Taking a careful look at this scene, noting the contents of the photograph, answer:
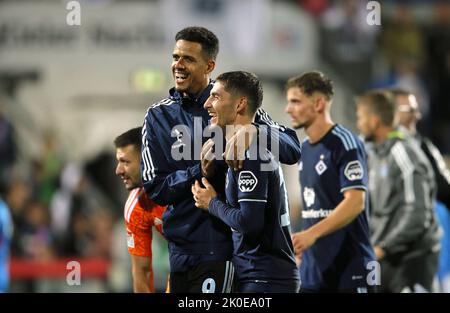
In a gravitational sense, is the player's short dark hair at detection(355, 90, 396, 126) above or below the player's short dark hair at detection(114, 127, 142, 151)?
above

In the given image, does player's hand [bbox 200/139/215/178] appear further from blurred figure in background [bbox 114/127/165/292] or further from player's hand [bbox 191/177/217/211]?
blurred figure in background [bbox 114/127/165/292]

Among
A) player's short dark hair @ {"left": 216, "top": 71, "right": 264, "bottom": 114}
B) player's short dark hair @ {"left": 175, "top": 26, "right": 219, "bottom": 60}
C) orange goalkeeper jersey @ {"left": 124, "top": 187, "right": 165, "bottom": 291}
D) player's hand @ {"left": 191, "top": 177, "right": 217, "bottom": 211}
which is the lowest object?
orange goalkeeper jersey @ {"left": 124, "top": 187, "right": 165, "bottom": 291}

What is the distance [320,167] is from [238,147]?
160 centimetres

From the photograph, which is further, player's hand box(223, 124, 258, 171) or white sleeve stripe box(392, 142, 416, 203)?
white sleeve stripe box(392, 142, 416, 203)

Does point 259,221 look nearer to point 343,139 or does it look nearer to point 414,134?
point 343,139

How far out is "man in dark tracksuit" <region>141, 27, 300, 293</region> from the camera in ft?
17.3

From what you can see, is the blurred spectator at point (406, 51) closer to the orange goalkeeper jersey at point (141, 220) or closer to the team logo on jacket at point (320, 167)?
the team logo on jacket at point (320, 167)

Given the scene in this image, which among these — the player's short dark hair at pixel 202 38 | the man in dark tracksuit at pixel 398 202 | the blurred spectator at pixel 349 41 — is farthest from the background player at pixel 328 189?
the blurred spectator at pixel 349 41

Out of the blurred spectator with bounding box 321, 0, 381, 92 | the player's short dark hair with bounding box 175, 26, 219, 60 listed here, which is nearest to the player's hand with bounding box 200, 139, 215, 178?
the player's short dark hair with bounding box 175, 26, 219, 60

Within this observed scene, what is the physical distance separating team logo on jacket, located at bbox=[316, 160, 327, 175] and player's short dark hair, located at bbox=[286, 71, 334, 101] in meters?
0.44

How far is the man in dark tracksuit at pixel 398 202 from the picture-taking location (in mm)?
7320

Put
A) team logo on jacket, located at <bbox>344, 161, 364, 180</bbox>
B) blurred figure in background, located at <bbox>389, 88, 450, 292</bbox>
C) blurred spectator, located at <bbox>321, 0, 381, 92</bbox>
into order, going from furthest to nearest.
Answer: blurred spectator, located at <bbox>321, 0, 381, 92</bbox>, blurred figure in background, located at <bbox>389, 88, 450, 292</bbox>, team logo on jacket, located at <bbox>344, 161, 364, 180</bbox>

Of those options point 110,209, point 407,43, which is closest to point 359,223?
point 110,209

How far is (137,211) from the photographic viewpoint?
596 centimetres
